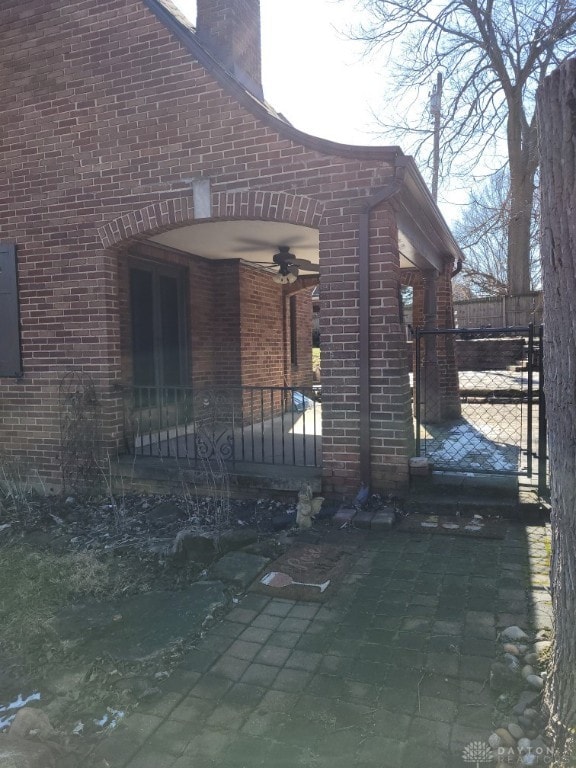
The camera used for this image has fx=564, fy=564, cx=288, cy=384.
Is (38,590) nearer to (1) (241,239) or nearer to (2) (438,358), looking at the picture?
(1) (241,239)

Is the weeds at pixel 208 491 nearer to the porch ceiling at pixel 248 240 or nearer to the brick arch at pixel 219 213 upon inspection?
the brick arch at pixel 219 213

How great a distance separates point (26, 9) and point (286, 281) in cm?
439

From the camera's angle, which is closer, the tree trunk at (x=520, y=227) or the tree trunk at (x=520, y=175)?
the tree trunk at (x=520, y=175)

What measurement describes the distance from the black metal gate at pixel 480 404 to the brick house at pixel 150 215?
0.84m

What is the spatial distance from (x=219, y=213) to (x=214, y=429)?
2.15m

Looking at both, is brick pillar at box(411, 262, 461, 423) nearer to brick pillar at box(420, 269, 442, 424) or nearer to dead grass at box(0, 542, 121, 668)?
brick pillar at box(420, 269, 442, 424)

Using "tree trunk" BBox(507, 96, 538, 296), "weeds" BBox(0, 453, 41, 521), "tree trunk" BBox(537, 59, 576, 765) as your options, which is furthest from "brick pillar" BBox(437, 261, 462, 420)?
"tree trunk" BBox(507, 96, 538, 296)

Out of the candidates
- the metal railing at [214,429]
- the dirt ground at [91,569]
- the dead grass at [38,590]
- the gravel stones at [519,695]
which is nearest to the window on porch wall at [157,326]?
the metal railing at [214,429]

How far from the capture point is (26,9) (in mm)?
6234

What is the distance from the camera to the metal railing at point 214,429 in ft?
19.1

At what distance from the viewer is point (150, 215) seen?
5.75 metres

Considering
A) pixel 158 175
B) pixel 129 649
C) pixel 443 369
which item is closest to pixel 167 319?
pixel 158 175

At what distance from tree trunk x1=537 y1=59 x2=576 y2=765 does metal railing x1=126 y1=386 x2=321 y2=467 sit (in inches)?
112

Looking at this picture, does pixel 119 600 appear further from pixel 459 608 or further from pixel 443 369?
pixel 443 369
